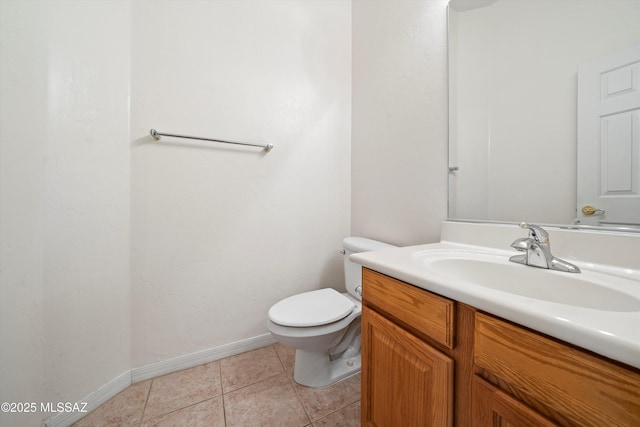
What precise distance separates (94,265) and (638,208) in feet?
6.26

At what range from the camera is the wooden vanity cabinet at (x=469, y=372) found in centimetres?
30

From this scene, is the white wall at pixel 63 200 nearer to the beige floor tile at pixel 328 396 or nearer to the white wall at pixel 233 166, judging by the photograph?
the white wall at pixel 233 166

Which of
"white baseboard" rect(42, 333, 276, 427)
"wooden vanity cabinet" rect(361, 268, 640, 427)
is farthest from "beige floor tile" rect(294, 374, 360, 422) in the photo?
"white baseboard" rect(42, 333, 276, 427)

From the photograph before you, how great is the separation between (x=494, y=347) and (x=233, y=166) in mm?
1325

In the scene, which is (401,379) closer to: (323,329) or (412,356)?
(412,356)

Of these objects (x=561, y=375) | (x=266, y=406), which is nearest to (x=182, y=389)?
(x=266, y=406)

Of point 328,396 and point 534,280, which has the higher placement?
point 534,280

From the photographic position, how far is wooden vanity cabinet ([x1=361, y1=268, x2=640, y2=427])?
30 cm

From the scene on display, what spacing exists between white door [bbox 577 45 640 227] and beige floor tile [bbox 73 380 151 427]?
1820mm

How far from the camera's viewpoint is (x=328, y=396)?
1029mm

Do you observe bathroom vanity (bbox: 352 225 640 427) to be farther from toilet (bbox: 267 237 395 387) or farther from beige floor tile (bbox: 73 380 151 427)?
beige floor tile (bbox: 73 380 151 427)

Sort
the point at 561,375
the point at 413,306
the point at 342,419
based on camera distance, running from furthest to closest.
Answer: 1. the point at 342,419
2. the point at 413,306
3. the point at 561,375

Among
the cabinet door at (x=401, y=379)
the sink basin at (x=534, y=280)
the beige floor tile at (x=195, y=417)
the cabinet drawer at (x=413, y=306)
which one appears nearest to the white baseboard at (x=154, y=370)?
the beige floor tile at (x=195, y=417)

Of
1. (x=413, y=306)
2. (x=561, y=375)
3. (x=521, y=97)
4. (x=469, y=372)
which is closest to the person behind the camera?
(x=561, y=375)
